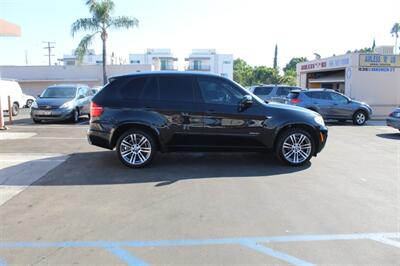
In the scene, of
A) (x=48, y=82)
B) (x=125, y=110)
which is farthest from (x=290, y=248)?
(x=48, y=82)

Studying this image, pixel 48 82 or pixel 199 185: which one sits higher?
pixel 48 82

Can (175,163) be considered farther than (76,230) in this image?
Yes

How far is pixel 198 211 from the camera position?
480cm

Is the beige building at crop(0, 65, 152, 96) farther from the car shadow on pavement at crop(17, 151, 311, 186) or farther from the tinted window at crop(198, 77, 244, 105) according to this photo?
the tinted window at crop(198, 77, 244, 105)

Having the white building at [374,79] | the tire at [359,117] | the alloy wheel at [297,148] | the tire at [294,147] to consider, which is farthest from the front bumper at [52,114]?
the white building at [374,79]

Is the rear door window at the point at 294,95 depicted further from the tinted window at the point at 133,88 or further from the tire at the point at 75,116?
the tinted window at the point at 133,88

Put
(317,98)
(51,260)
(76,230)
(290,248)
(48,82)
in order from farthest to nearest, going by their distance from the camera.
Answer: (48,82) → (317,98) → (76,230) → (290,248) → (51,260)

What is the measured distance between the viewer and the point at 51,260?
139 inches

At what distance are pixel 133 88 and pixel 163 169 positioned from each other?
1.75 m

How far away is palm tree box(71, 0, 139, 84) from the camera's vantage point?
98.3 feet

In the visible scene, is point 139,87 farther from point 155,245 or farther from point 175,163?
point 155,245

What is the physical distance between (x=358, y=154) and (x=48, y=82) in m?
38.9

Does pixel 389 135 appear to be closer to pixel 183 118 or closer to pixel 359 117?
pixel 359 117

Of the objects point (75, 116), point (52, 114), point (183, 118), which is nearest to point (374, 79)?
point (75, 116)
